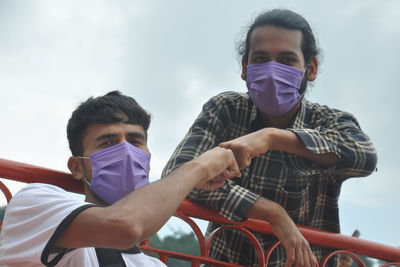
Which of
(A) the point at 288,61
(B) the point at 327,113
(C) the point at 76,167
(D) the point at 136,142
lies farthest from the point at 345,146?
(C) the point at 76,167

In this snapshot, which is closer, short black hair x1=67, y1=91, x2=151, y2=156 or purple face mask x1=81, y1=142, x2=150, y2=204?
purple face mask x1=81, y1=142, x2=150, y2=204

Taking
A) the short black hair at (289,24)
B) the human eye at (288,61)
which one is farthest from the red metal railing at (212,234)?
the short black hair at (289,24)

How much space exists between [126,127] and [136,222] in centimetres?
93

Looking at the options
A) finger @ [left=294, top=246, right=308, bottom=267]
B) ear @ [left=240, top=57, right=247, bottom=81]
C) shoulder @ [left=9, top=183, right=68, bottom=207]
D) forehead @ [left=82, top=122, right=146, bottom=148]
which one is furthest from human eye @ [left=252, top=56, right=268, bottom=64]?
shoulder @ [left=9, top=183, right=68, bottom=207]

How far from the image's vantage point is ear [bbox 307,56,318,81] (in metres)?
3.11

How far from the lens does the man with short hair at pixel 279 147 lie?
7.97ft

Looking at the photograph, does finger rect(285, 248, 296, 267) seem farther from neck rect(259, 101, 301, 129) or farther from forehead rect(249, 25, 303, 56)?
forehead rect(249, 25, 303, 56)

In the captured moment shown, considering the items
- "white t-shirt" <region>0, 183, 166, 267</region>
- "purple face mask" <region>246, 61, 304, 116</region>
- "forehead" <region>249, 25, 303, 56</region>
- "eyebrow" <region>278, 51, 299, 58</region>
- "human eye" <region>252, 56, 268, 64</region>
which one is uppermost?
"forehead" <region>249, 25, 303, 56</region>

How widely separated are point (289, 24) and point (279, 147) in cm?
87

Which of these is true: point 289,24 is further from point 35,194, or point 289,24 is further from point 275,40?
point 35,194

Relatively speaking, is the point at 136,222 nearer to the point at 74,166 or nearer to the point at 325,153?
the point at 74,166

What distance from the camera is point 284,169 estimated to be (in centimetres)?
274

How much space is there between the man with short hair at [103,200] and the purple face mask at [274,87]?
2.18ft

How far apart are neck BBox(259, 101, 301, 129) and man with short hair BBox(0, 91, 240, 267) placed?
2.30 ft
